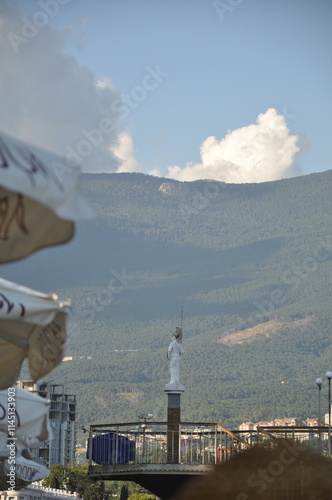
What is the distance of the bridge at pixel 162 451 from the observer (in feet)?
79.7

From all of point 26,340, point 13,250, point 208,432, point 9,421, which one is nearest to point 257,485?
point 13,250

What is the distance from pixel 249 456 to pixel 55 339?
263cm

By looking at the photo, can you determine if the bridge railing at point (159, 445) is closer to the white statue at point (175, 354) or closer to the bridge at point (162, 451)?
the bridge at point (162, 451)

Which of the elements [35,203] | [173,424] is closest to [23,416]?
[35,203]

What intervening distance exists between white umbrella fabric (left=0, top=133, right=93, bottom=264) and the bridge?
17.6 m

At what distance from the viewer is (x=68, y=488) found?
144250mm

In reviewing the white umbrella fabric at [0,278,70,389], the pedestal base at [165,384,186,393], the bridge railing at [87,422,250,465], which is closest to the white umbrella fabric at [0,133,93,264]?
the white umbrella fabric at [0,278,70,389]

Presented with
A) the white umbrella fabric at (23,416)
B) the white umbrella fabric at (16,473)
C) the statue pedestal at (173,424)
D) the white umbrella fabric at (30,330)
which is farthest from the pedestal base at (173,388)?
the white umbrella fabric at (30,330)

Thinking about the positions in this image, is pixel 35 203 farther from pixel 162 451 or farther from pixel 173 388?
pixel 173 388

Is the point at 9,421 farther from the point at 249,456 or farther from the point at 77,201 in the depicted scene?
the point at 77,201

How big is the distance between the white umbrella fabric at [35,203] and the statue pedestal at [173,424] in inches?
741

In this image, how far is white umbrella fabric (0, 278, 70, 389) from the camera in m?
8.73

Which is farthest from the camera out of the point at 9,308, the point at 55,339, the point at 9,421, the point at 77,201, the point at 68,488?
the point at 68,488

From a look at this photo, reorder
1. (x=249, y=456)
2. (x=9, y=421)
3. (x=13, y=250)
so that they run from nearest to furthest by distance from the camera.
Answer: (x=13, y=250)
(x=249, y=456)
(x=9, y=421)
